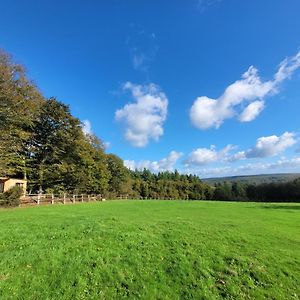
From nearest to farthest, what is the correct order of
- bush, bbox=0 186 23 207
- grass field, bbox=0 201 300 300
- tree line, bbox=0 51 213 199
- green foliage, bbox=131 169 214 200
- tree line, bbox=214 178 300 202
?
grass field, bbox=0 201 300 300 < bush, bbox=0 186 23 207 < tree line, bbox=0 51 213 199 < tree line, bbox=214 178 300 202 < green foliage, bbox=131 169 214 200

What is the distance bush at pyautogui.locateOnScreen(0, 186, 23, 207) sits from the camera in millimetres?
26478

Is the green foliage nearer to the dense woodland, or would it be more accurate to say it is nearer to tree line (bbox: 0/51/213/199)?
the dense woodland

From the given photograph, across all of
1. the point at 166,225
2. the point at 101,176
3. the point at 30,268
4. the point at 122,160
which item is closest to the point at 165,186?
the point at 122,160

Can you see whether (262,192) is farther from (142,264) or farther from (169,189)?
(142,264)

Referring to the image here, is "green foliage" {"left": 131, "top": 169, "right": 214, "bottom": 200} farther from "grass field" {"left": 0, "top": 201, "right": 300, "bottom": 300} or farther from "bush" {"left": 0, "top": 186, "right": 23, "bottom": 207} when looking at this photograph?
"grass field" {"left": 0, "top": 201, "right": 300, "bottom": 300}

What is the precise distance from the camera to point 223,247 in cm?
1133

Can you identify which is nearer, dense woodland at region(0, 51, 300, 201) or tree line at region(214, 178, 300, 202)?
dense woodland at region(0, 51, 300, 201)

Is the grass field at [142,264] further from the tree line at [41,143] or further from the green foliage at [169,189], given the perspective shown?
the green foliage at [169,189]

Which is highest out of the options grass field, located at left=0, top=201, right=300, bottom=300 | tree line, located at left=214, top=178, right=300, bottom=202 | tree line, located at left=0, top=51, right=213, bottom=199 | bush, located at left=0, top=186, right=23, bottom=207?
tree line, located at left=0, top=51, right=213, bottom=199

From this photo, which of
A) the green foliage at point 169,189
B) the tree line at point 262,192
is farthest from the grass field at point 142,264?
the green foliage at point 169,189

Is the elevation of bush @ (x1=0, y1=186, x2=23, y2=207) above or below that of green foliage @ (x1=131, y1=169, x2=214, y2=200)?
below

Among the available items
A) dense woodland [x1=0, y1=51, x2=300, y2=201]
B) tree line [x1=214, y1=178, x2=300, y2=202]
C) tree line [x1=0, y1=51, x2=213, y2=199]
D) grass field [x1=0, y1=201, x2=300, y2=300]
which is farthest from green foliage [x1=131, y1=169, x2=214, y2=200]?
grass field [x1=0, y1=201, x2=300, y2=300]

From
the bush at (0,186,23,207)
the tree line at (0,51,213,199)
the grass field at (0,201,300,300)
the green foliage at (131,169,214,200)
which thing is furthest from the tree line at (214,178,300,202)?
the grass field at (0,201,300,300)

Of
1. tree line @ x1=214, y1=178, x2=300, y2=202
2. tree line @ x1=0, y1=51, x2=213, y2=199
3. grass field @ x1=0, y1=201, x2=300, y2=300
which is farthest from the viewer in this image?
tree line @ x1=214, y1=178, x2=300, y2=202
